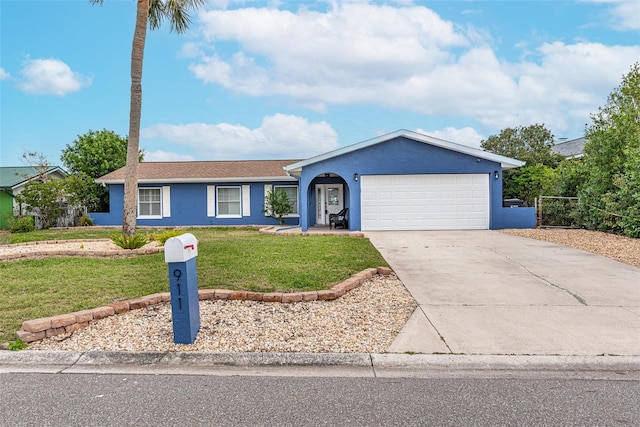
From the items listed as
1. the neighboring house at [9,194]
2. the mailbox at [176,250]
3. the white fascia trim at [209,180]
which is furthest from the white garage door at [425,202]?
the neighboring house at [9,194]

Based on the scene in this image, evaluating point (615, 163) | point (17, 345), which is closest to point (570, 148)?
point (615, 163)

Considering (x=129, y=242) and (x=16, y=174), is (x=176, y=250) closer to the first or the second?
(x=129, y=242)

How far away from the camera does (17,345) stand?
4340mm

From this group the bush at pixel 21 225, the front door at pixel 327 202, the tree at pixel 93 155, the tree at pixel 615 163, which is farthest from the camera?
the tree at pixel 93 155

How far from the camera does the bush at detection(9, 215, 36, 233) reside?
680 inches

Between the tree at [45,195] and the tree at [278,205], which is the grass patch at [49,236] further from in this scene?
the tree at [278,205]

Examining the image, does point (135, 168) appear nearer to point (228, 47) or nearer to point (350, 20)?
point (228, 47)

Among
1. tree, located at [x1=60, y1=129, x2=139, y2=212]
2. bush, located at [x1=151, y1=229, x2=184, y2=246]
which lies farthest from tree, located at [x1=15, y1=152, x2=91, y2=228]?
bush, located at [x1=151, y1=229, x2=184, y2=246]

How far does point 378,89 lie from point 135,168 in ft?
38.1

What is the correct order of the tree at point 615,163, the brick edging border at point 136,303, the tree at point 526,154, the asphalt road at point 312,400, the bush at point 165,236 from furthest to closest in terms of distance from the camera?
the tree at point 526,154 → the tree at point 615,163 → the bush at point 165,236 → the brick edging border at point 136,303 → the asphalt road at point 312,400

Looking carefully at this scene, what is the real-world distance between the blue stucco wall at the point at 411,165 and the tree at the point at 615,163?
2.33m

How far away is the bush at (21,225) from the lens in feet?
56.7

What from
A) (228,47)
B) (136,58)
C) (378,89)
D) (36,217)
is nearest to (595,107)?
(378,89)

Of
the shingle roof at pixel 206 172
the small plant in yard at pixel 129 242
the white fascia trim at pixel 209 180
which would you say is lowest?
the small plant in yard at pixel 129 242
